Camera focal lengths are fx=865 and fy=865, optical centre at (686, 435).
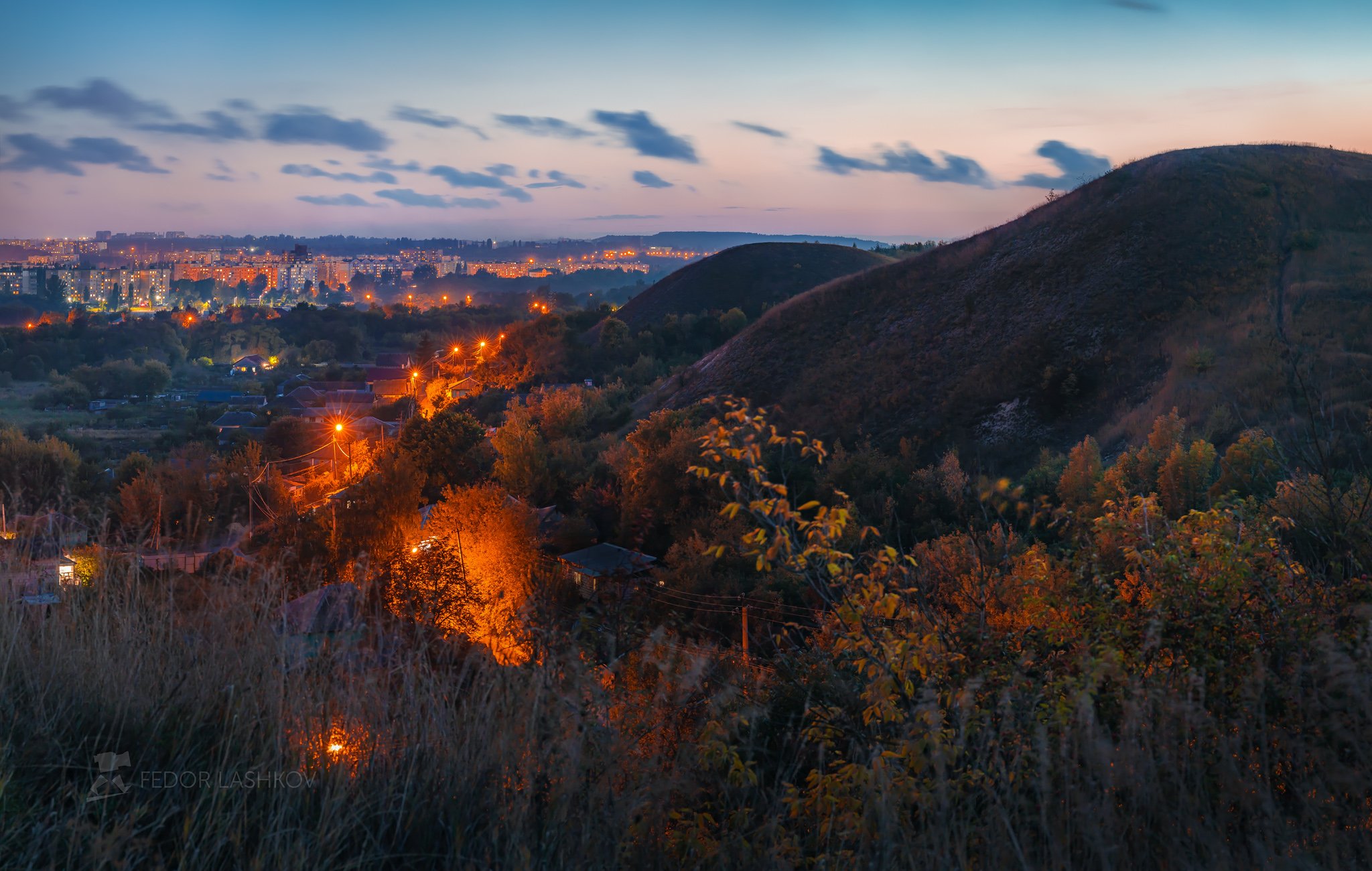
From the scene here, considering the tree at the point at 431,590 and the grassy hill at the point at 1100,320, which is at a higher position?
the grassy hill at the point at 1100,320

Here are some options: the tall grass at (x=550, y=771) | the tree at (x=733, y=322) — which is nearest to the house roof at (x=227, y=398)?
the tree at (x=733, y=322)

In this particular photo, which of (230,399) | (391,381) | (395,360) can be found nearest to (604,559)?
(391,381)

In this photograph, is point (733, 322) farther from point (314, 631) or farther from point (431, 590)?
point (314, 631)

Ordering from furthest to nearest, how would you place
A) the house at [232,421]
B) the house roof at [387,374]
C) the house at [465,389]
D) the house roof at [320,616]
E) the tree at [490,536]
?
the house roof at [387,374]
the house at [465,389]
the house at [232,421]
the tree at [490,536]
the house roof at [320,616]

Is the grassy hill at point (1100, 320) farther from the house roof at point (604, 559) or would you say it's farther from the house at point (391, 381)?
the house at point (391, 381)

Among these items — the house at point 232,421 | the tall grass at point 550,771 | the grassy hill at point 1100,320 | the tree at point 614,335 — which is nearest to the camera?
the tall grass at point 550,771

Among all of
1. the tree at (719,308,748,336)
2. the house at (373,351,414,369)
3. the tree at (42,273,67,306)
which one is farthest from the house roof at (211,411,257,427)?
the tree at (42,273,67,306)
